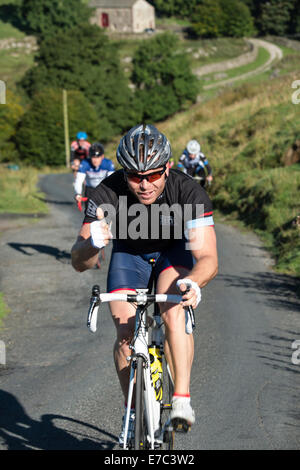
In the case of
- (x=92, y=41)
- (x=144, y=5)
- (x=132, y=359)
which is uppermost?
(x=144, y=5)

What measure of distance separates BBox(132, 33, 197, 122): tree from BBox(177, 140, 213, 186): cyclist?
68550 mm

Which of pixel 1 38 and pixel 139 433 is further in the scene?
pixel 1 38

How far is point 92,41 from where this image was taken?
86625mm

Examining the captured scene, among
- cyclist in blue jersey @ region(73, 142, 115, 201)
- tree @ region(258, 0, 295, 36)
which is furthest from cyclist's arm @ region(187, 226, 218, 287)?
tree @ region(258, 0, 295, 36)

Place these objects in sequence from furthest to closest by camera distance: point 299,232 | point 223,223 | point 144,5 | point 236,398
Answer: point 144,5, point 223,223, point 299,232, point 236,398

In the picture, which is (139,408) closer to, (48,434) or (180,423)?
(180,423)

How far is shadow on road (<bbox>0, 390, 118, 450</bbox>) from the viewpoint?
5.10m

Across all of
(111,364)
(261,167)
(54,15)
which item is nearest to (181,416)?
(111,364)

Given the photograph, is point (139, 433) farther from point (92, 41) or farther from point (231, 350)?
point (92, 41)

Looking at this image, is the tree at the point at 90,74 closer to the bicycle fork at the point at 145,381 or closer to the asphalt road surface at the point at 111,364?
the asphalt road surface at the point at 111,364

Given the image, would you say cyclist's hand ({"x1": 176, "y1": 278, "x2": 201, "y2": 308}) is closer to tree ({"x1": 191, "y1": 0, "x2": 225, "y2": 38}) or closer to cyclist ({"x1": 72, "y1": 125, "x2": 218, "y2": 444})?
cyclist ({"x1": 72, "y1": 125, "x2": 218, "y2": 444})

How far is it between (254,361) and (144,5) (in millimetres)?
127829

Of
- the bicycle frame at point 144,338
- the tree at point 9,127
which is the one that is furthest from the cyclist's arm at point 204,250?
the tree at point 9,127

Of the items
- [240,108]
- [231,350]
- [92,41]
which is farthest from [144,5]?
[231,350]
